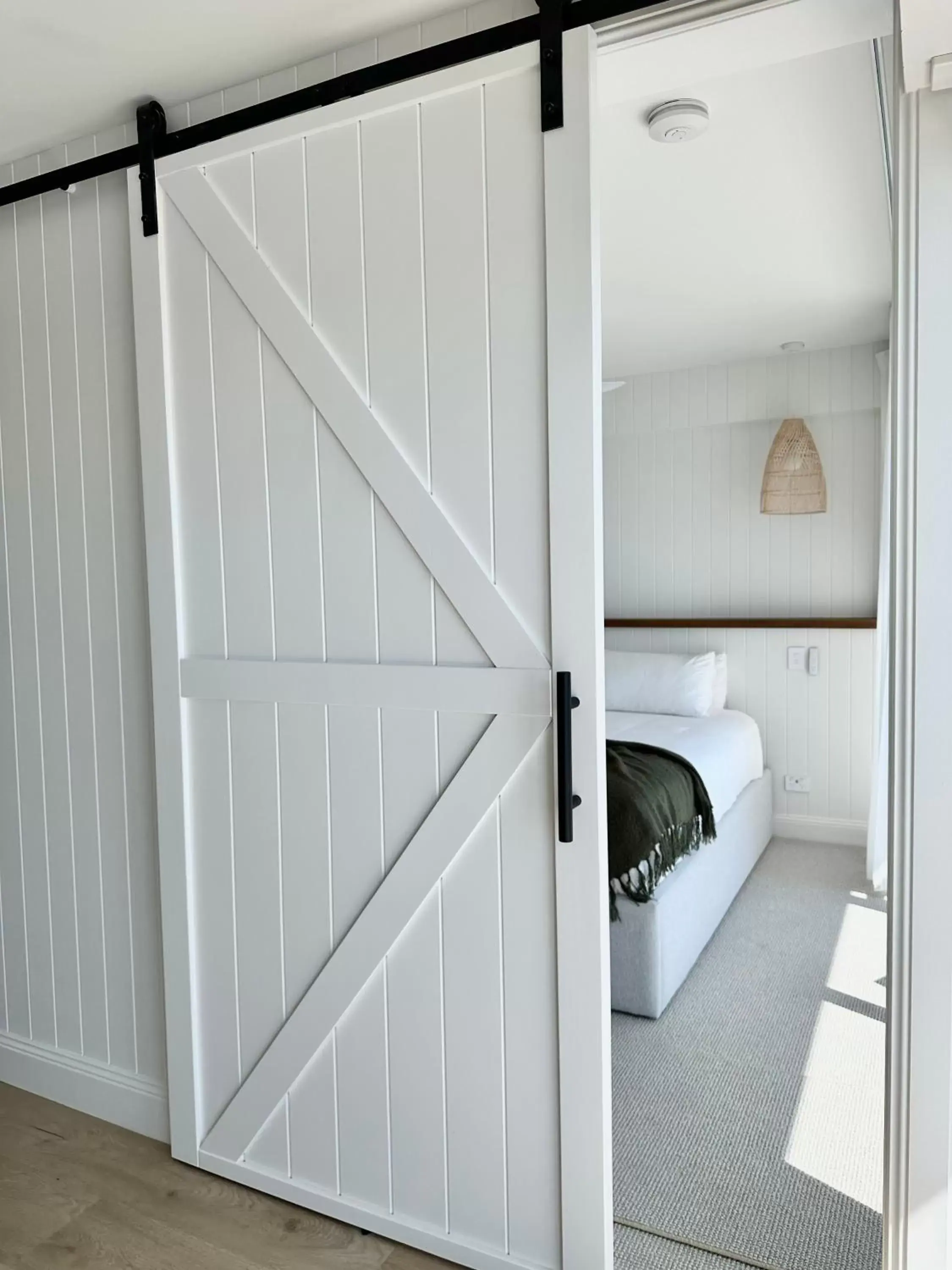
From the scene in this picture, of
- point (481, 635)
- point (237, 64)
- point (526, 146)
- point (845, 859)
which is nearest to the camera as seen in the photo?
point (526, 146)

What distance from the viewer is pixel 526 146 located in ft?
5.65

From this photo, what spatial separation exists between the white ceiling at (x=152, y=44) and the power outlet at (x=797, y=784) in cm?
384

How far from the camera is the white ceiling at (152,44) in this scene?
1.78m

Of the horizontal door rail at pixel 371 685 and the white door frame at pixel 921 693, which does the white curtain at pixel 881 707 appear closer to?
the white door frame at pixel 921 693

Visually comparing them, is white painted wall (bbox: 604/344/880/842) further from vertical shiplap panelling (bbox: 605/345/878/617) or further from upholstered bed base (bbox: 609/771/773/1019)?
upholstered bed base (bbox: 609/771/773/1019)

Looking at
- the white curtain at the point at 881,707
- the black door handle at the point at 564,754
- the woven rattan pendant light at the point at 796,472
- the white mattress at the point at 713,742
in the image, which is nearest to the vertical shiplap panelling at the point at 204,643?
the black door handle at the point at 564,754

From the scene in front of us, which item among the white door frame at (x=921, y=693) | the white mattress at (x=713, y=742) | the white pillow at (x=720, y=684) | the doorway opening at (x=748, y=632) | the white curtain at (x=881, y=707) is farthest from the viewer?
the white pillow at (x=720, y=684)

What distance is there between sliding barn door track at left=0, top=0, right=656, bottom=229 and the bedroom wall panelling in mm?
50

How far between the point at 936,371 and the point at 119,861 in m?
2.16

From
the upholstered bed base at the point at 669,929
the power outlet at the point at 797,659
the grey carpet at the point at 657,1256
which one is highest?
the power outlet at the point at 797,659

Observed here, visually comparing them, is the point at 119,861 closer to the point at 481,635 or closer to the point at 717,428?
the point at 481,635

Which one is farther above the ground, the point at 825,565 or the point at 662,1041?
the point at 825,565

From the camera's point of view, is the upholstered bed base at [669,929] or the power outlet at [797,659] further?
the power outlet at [797,659]

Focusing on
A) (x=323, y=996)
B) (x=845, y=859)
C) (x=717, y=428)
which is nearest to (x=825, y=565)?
(x=717, y=428)
